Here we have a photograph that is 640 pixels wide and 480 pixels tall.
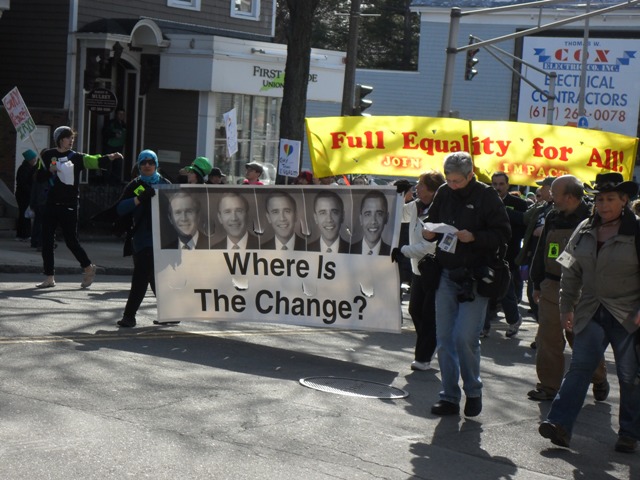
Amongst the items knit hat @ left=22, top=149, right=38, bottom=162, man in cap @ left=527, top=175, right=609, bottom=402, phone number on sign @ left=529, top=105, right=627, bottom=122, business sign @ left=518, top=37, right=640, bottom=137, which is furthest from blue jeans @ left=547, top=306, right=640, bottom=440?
phone number on sign @ left=529, top=105, right=627, bottom=122

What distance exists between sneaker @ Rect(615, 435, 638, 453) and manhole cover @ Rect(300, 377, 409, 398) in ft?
5.87

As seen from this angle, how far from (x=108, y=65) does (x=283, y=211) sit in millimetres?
15204

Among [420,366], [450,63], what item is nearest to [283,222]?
[420,366]

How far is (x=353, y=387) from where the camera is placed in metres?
8.90

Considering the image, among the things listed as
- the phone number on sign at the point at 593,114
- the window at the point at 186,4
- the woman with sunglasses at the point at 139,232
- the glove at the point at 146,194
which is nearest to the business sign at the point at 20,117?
the woman with sunglasses at the point at 139,232

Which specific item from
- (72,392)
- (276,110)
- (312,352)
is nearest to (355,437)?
(72,392)

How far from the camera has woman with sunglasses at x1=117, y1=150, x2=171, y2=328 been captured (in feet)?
36.6

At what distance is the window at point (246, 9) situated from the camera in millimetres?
29109

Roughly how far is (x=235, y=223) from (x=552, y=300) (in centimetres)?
305

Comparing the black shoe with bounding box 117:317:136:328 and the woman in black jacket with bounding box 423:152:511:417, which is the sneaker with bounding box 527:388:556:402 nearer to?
the woman in black jacket with bounding box 423:152:511:417

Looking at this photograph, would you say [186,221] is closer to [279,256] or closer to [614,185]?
[279,256]

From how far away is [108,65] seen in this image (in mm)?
24750

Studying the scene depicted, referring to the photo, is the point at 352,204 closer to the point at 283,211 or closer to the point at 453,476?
the point at 283,211

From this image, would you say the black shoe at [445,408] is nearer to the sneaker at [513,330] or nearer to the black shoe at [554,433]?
the black shoe at [554,433]
